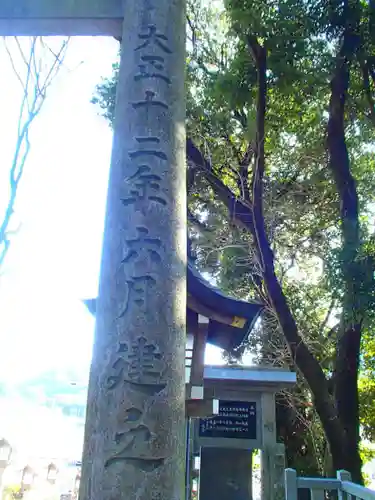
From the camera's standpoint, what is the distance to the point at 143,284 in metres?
1.85

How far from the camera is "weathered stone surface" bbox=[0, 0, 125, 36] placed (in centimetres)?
265

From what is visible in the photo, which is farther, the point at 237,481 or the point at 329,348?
the point at 329,348

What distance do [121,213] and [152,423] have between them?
2.93 feet

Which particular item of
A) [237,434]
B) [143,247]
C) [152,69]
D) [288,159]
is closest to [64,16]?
[152,69]

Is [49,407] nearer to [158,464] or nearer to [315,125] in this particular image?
[158,464]

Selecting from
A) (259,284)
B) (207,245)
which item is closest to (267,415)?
(259,284)

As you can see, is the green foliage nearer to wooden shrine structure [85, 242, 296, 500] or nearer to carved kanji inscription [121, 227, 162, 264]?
wooden shrine structure [85, 242, 296, 500]

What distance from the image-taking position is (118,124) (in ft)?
7.30

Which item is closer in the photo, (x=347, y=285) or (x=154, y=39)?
(x=154, y=39)

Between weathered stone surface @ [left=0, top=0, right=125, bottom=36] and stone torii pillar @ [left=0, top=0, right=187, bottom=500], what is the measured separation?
6 cm

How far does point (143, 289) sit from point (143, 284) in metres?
0.02

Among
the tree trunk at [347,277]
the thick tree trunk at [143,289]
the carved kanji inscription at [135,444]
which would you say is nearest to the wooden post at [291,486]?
the tree trunk at [347,277]

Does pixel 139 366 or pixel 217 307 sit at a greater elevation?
pixel 217 307

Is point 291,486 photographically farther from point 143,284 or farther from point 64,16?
point 64,16
